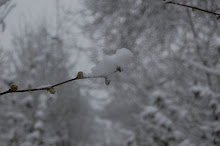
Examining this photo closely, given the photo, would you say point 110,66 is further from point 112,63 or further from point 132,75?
point 132,75

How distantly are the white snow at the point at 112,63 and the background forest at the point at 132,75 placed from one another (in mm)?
305

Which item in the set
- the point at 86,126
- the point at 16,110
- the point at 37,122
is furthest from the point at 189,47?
the point at 86,126

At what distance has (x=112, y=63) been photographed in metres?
0.74

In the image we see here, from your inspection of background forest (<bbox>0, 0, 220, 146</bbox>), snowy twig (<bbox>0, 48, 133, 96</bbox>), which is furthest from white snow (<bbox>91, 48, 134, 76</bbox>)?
background forest (<bbox>0, 0, 220, 146</bbox>)

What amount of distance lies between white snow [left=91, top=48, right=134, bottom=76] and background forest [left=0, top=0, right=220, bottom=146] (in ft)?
1.00

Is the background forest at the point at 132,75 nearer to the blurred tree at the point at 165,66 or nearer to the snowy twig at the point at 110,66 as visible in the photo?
the blurred tree at the point at 165,66

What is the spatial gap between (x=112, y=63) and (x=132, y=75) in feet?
3.14

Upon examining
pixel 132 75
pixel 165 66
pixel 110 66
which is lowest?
pixel 110 66

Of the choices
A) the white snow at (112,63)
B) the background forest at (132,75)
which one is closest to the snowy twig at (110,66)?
the white snow at (112,63)

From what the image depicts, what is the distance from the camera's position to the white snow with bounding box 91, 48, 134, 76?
0.74 m

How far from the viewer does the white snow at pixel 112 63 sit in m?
0.74

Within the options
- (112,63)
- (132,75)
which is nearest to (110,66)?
(112,63)

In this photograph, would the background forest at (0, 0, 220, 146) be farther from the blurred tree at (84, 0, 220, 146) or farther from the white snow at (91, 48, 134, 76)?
the white snow at (91, 48, 134, 76)

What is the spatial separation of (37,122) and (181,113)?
4.06 m
